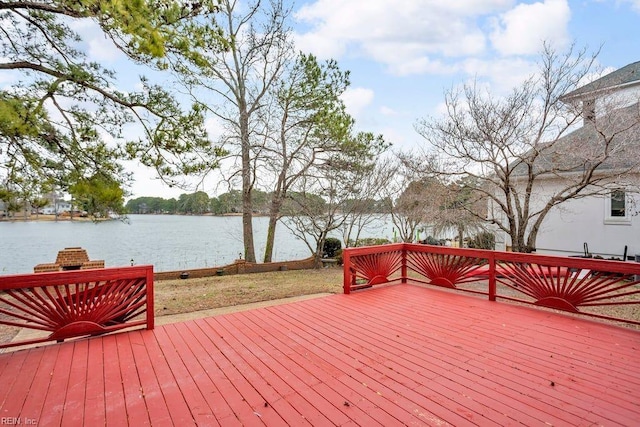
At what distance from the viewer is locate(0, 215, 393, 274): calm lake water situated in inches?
543

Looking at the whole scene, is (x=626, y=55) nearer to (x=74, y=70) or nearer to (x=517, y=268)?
(x=517, y=268)

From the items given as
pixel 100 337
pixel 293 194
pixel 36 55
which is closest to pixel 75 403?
pixel 100 337

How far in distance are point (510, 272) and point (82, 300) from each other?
20.2 ft

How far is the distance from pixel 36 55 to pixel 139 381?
Answer: 521 cm

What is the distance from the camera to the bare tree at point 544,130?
284 inches

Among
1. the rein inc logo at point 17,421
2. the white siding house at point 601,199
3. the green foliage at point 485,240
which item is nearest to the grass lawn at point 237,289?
the rein inc logo at point 17,421

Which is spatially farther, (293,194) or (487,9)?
(293,194)

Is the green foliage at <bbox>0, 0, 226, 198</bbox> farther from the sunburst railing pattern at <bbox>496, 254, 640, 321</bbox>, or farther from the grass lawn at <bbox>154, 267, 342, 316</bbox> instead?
the sunburst railing pattern at <bbox>496, 254, 640, 321</bbox>

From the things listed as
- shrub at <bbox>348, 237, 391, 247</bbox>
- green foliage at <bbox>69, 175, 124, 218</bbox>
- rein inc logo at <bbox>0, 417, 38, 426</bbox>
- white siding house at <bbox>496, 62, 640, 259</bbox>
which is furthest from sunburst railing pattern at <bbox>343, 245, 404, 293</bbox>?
shrub at <bbox>348, 237, 391, 247</bbox>

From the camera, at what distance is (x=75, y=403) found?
2.38 m

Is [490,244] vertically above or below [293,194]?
below

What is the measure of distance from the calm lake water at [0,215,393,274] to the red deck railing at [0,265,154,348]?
668 cm

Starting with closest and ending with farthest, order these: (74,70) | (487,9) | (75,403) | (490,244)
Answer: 1. (75,403)
2. (74,70)
3. (487,9)
4. (490,244)

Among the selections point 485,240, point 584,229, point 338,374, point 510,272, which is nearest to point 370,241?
point 485,240
